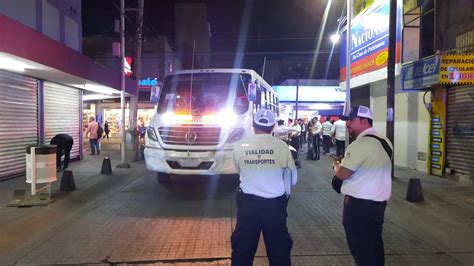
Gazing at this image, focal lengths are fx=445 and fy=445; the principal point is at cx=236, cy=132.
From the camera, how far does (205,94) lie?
1045 centimetres

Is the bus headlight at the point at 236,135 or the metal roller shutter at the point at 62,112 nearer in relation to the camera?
the bus headlight at the point at 236,135

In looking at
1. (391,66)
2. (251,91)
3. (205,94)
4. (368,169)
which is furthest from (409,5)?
(368,169)

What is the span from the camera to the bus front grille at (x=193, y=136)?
31.3 feet

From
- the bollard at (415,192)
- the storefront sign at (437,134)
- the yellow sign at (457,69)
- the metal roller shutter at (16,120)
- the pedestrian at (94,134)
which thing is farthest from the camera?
the pedestrian at (94,134)

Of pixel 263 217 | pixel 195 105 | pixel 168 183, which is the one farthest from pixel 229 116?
pixel 263 217

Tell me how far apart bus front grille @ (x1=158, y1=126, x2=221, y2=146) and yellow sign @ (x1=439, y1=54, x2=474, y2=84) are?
5.58m

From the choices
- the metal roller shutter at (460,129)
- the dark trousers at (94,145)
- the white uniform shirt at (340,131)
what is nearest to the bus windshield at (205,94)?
the metal roller shutter at (460,129)

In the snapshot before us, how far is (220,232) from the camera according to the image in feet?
23.0

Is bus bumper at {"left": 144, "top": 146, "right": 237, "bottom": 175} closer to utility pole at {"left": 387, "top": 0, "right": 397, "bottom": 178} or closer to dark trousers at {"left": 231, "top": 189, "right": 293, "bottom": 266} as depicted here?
utility pole at {"left": 387, "top": 0, "right": 397, "bottom": 178}

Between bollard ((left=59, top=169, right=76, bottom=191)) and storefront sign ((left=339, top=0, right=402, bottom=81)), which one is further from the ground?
storefront sign ((left=339, top=0, right=402, bottom=81))

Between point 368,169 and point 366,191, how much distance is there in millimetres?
201

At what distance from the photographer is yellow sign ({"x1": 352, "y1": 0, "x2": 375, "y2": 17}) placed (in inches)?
673

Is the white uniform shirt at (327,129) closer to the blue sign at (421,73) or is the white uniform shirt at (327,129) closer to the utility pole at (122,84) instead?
the blue sign at (421,73)

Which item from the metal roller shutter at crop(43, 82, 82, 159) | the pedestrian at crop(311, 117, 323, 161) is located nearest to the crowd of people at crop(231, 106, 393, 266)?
the metal roller shutter at crop(43, 82, 82, 159)
